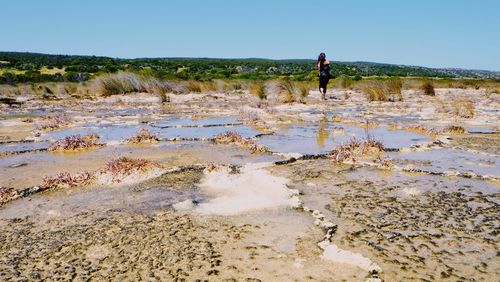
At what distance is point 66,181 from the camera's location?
18.4 feet

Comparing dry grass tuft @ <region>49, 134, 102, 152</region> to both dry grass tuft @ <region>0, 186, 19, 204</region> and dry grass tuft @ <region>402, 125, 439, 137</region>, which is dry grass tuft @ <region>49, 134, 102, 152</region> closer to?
dry grass tuft @ <region>0, 186, 19, 204</region>

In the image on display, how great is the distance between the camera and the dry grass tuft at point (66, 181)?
5480 mm

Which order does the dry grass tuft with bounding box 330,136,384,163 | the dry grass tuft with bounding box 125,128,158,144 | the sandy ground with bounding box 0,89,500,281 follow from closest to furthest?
the sandy ground with bounding box 0,89,500,281, the dry grass tuft with bounding box 330,136,384,163, the dry grass tuft with bounding box 125,128,158,144

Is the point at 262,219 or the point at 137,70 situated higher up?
the point at 262,219

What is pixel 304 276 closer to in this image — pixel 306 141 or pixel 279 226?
pixel 279 226

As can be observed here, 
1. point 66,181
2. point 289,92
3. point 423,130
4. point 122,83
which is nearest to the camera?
point 66,181

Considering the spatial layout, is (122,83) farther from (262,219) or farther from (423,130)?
(262,219)

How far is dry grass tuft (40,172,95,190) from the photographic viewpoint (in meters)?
5.48

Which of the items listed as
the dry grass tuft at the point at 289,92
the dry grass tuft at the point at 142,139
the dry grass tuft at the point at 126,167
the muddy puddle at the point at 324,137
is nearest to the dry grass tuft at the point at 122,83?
the dry grass tuft at the point at 289,92

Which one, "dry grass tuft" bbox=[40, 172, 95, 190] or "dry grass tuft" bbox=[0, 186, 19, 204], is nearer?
"dry grass tuft" bbox=[0, 186, 19, 204]

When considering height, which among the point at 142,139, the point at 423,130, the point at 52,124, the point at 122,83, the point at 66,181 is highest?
the point at 66,181

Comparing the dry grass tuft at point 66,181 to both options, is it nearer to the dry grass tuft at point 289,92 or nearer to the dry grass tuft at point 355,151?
the dry grass tuft at point 355,151

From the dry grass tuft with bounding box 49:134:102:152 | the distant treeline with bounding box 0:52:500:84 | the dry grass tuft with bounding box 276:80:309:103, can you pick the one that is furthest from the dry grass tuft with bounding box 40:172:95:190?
the distant treeline with bounding box 0:52:500:84

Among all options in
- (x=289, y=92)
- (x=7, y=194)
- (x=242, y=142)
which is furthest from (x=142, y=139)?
(x=289, y=92)
